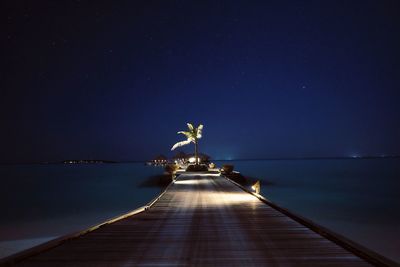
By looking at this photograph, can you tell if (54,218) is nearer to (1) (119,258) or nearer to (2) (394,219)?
(1) (119,258)

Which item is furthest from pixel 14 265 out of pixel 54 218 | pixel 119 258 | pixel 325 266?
pixel 54 218

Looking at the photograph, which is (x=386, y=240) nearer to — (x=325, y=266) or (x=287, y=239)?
(x=287, y=239)

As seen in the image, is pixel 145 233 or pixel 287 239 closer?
pixel 287 239

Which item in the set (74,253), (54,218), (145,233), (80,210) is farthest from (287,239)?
(80,210)

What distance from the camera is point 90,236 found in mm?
8750

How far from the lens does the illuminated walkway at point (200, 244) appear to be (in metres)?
6.62

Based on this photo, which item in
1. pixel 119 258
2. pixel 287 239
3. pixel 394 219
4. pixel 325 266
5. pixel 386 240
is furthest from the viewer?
pixel 394 219

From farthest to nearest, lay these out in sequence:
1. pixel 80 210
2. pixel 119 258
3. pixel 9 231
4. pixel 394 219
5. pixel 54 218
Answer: pixel 80 210 → pixel 54 218 → pixel 394 219 → pixel 9 231 → pixel 119 258

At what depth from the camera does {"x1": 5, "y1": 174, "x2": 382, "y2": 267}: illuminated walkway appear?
6625 millimetres

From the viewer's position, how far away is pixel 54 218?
85.9ft

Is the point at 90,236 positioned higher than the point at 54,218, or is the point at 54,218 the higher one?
the point at 90,236

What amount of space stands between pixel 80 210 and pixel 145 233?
74.8ft

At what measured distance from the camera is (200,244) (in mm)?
7891

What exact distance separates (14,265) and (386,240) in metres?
17.5
